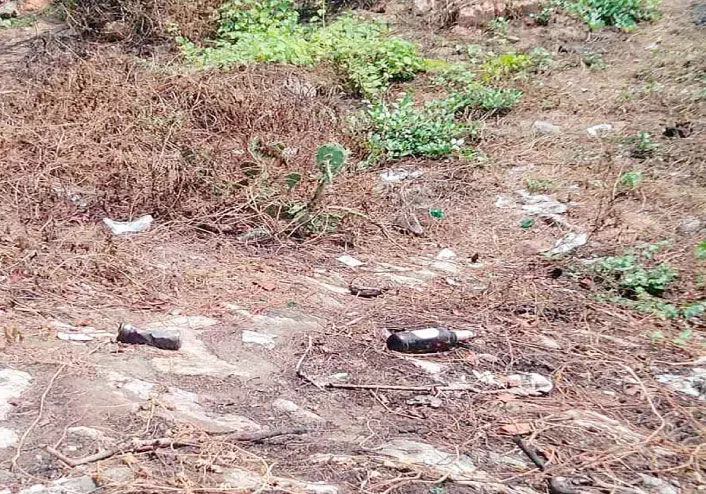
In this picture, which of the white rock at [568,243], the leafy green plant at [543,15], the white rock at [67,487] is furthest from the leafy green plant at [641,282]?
the leafy green plant at [543,15]

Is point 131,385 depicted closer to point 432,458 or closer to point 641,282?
point 432,458

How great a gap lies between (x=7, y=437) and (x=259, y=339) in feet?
3.13

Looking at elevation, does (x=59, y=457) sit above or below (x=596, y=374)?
above

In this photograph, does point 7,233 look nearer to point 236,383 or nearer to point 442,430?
point 236,383

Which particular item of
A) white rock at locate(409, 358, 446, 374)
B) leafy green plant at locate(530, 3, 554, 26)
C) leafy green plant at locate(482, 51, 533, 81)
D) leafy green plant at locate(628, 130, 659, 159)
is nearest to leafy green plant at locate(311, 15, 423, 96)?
leafy green plant at locate(482, 51, 533, 81)

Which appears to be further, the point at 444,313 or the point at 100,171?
the point at 100,171

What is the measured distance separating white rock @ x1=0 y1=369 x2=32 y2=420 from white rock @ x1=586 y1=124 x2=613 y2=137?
3.80m

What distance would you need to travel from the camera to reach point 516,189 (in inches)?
170

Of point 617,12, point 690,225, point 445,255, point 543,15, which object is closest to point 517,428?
point 445,255

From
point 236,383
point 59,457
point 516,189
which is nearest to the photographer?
point 59,457

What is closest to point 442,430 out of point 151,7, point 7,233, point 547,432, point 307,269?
point 547,432

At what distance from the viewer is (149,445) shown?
6.30 ft

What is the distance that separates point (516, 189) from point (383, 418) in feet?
8.05

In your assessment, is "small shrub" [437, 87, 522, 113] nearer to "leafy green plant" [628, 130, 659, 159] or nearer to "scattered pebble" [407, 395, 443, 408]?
"leafy green plant" [628, 130, 659, 159]
